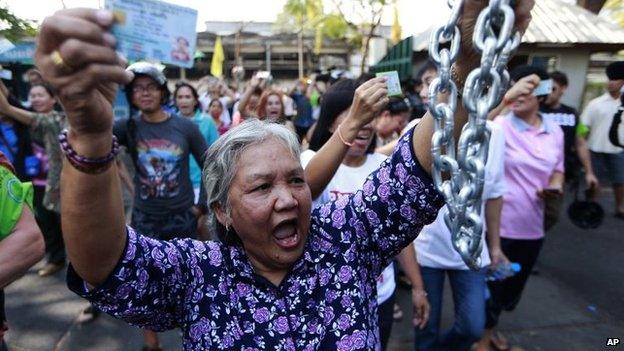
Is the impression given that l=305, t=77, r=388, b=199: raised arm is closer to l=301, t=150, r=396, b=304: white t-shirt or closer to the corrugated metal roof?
l=301, t=150, r=396, b=304: white t-shirt

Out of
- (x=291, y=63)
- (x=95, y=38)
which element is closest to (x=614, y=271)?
(x=95, y=38)

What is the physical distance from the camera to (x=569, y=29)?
35.2ft

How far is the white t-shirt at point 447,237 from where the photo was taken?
2682 mm

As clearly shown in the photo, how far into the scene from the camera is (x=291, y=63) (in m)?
26.0

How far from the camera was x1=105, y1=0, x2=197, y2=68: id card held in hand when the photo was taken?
271 centimetres

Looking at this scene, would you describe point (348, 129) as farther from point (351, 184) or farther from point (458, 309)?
point (458, 309)

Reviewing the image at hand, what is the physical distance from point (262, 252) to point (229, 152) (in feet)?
1.01

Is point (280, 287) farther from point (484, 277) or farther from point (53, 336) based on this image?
point (53, 336)

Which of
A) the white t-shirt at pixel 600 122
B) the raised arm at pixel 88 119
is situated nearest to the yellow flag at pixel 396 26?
the white t-shirt at pixel 600 122

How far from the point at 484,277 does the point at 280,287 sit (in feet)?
5.82

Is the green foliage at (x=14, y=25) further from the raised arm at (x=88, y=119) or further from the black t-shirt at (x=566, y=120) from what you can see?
the black t-shirt at (x=566, y=120)

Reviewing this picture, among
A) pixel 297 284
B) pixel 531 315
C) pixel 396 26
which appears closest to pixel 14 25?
pixel 297 284

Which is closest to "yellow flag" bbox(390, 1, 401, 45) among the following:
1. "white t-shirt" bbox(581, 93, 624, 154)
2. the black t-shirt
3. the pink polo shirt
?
"white t-shirt" bbox(581, 93, 624, 154)

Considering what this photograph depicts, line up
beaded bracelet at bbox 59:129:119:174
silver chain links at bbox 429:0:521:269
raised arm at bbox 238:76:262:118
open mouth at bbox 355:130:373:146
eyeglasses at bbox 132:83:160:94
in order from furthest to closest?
raised arm at bbox 238:76:262:118 → eyeglasses at bbox 132:83:160:94 → open mouth at bbox 355:130:373:146 → beaded bracelet at bbox 59:129:119:174 → silver chain links at bbox 429:0:521:269
